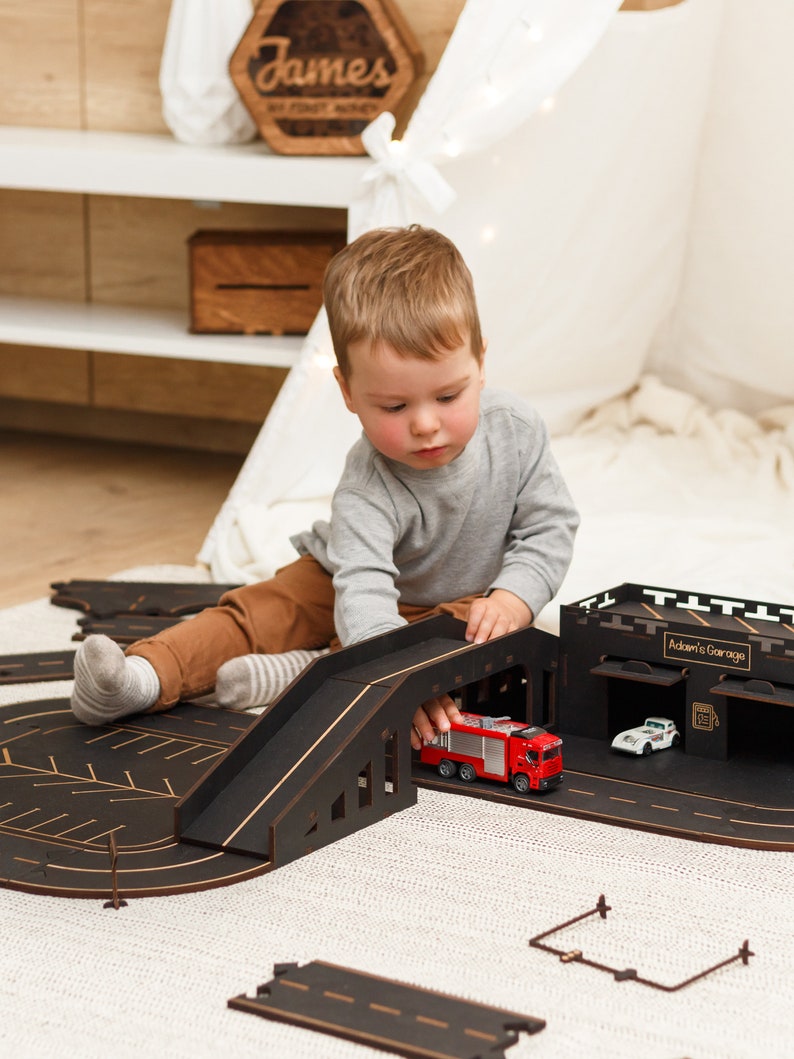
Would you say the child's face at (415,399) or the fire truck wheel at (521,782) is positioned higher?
the child's face at (415,399)

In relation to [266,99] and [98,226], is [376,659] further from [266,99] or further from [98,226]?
[98,226]

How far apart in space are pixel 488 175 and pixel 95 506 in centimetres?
85

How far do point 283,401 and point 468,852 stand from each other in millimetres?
904

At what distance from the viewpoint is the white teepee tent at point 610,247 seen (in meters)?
1.67

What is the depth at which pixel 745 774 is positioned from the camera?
44.8 inches

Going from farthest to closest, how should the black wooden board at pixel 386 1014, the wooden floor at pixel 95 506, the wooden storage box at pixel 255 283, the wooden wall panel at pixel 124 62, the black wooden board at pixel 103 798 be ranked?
the wooden wall panel at pixel 124 62 < the wooden storage box at pixel 255 283 < the wooden floor at pixel 95 506 < the black wooden board at pixel 103 798 < the black wooden board at pixel 386 1014

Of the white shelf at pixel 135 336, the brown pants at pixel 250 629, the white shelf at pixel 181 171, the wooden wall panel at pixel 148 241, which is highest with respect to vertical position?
the white shelf at pixel 181 171

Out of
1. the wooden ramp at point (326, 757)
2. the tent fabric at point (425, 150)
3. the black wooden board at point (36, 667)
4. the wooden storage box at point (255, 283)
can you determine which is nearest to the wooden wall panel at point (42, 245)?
the wooden storage box at point (255, 283)

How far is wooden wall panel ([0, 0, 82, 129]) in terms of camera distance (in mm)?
2467

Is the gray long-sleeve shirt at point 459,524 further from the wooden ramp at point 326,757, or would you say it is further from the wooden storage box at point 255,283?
the wooden storage box at point 255,283

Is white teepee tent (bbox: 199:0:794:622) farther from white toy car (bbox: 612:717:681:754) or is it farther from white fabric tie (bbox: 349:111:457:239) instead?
white toy car (bbox: 612:717:681:754)

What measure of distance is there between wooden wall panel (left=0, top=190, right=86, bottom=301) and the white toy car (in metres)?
1.72

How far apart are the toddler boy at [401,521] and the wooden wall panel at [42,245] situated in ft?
4.32

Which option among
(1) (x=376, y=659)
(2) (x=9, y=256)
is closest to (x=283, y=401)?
(1) (x=376, y=659)
